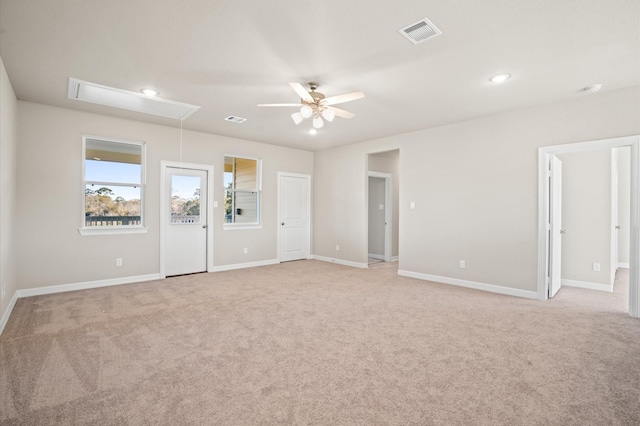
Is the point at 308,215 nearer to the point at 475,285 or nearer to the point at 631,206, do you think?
the point at 475,285

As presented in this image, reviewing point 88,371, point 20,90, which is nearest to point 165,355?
point 88,371

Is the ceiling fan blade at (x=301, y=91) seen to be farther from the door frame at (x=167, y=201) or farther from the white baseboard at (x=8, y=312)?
the white baseboard at (x=8, y=312)

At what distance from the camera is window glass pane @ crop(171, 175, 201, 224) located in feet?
18.6

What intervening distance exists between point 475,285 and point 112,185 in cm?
611

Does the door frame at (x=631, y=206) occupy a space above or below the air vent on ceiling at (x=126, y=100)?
below

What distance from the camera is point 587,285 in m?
4.98

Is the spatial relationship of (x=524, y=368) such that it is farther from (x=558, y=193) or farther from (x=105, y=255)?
(x=105, y=255)

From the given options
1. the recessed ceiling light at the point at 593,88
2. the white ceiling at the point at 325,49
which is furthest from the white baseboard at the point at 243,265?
the recessed ceiling light at the point at 593,88

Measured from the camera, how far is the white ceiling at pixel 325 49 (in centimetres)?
229

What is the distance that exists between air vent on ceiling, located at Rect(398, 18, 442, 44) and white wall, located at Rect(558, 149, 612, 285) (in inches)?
160

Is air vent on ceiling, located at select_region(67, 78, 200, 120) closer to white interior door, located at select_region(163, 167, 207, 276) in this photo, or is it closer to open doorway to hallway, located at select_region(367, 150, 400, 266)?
white interior door, located at select_region(163, 167, 207, 276)

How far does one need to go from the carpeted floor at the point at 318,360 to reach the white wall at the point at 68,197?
1.78 ft

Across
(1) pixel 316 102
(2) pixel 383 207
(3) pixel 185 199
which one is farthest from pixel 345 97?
(2) pixel 383 207

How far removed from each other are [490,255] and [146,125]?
6.06m
